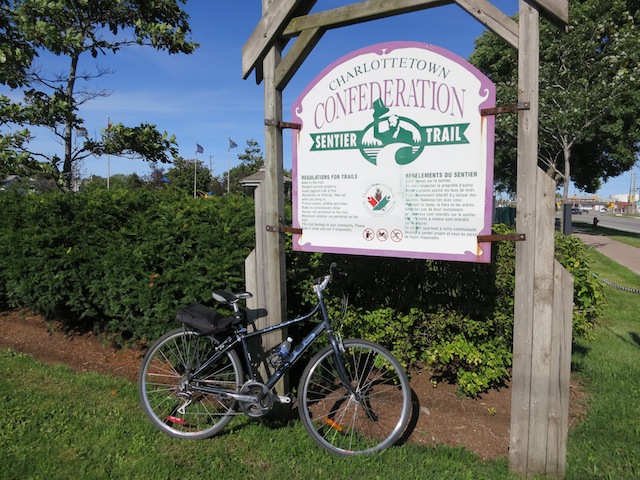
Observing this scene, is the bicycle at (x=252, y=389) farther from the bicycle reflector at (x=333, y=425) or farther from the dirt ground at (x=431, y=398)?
the dirt ground at (x=431, y=398)

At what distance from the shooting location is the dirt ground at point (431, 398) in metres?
3.21

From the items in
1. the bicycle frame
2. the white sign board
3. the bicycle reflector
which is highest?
the white sign board

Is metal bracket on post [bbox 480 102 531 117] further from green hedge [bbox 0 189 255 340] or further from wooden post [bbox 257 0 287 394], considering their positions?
green hedge [bbox 0 189 255 340]

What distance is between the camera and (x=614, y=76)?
15578 mm

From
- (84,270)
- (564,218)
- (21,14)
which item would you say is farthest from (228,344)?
(564,218)

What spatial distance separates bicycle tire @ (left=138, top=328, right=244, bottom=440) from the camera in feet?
10.3

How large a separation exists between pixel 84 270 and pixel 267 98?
2.82m

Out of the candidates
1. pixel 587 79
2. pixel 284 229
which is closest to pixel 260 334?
pixel 284 229

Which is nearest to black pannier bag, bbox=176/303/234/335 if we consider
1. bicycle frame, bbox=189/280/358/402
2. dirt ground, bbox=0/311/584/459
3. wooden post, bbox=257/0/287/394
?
bicycle frame, bbox=189/280/358/402

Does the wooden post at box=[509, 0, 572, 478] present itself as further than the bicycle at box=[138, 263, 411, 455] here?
No

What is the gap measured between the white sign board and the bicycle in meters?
0.46

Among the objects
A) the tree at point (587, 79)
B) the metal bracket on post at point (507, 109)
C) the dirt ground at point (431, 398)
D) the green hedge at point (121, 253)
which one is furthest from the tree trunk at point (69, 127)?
the tree at point (587, 79)

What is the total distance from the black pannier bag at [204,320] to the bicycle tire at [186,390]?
157 millimetres

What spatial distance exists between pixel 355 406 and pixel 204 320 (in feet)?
3.89
